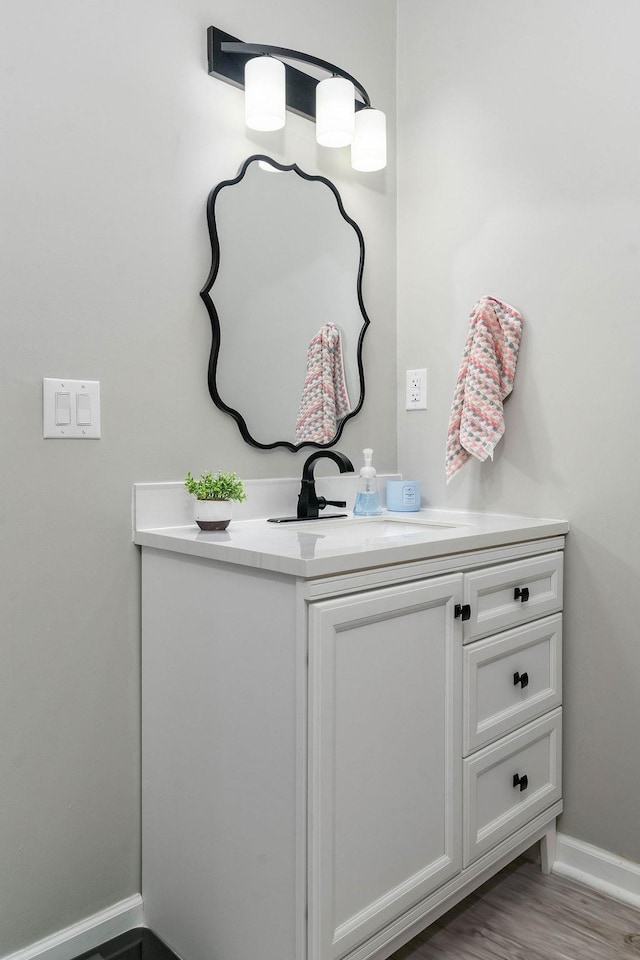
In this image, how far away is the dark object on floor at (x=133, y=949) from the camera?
136 centimetres

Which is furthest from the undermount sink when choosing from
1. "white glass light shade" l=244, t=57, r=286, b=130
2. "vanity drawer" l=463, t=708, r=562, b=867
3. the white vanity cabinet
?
"white glass light shade" l=244, t=57, r=286, b=130

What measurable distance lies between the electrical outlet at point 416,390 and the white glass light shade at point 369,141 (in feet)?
1.94

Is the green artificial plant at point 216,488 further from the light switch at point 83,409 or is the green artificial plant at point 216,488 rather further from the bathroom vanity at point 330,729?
the light switch at point 83,409

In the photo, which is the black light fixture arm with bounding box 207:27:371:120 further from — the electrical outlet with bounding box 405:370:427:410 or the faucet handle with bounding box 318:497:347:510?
the faucet handle with bounding box 318:497:347:510

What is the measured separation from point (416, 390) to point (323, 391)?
0.35 m

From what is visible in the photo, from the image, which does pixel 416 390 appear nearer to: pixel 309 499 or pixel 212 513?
pixel 309 499

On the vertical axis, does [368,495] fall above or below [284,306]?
below

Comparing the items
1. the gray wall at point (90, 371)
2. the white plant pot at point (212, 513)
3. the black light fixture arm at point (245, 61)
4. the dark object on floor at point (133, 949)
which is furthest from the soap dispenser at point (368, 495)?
the dark object on floor at point (133, 949)

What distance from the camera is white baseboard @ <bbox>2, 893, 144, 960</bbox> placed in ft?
4.34

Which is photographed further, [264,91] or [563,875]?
[563,875]

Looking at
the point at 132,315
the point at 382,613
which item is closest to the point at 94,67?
the point at 132,315

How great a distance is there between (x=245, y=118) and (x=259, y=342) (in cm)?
54

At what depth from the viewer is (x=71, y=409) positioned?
1.36 metres

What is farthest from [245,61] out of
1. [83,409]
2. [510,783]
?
[510,783]
